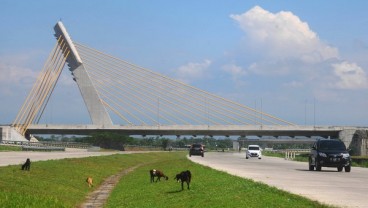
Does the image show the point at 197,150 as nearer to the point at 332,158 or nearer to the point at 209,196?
the point at 332,158

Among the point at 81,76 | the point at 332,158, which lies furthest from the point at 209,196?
the point at 81,76

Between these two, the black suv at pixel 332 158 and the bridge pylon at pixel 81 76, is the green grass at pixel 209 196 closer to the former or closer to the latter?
the black suv at pixel 332 158

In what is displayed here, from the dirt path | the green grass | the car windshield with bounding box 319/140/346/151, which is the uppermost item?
the car windshield with bounding box 319/140/346/151

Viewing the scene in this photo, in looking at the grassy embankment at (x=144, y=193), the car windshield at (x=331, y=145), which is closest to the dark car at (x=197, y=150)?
the car windshield at (x=331, y=145)

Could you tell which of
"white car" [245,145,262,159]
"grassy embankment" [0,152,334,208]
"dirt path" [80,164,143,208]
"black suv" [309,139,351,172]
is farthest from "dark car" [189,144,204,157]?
"grassy embankment" [0,152,334,208]

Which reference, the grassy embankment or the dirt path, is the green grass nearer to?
the grassy embankment

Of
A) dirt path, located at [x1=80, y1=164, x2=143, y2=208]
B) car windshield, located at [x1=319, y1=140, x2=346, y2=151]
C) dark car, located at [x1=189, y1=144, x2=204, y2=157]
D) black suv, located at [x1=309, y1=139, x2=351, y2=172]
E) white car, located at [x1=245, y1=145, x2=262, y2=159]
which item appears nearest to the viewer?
dirt path, located at [x1=80, y1=164, x2=143, y2=208]

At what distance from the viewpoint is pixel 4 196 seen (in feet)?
71.8

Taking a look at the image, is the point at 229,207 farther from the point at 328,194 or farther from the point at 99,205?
the point at 99,205

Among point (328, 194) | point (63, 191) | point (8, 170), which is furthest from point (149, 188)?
point (328, 194)

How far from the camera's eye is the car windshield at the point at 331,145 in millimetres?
41719

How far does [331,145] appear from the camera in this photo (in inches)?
1652

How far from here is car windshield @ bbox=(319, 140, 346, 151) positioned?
41.7 meters

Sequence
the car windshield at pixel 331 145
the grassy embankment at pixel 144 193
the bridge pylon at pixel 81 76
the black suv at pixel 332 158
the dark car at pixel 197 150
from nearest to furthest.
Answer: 1. the grassy embankment at pixel 144 193
2. the black suv at pixel 332 158
3. the car windshield at pixel 331 145
4. the dark car at pixel 197 150
5. the bridge pylon at pixel 81 76
